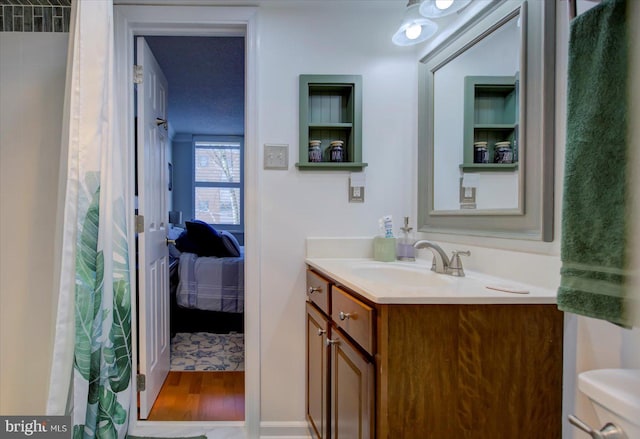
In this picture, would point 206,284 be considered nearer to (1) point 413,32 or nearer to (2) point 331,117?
(2) point 331,117

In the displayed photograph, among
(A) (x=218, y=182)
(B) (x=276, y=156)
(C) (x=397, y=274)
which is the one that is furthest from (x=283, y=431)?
(A) (x=218, y=182)

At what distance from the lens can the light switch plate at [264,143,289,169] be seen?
1.69 metres

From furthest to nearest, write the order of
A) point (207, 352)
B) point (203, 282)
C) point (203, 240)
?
point (203, 240) → point (203, 282) → point (207, 352)

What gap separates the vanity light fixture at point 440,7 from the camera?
1.29 m

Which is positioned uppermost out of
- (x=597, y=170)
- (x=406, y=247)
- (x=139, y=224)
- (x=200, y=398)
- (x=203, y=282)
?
(x=597, y=170)

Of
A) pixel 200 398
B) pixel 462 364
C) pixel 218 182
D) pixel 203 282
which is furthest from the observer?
pixel 218 182

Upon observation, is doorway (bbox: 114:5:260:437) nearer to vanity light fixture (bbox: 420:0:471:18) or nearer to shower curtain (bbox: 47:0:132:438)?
shower curtain (bbox: 47:0:132:438)

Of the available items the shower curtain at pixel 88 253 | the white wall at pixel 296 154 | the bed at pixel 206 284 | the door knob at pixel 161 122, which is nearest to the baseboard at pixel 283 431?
the white wall at pixel 296 154

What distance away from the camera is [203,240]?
9.82 ft

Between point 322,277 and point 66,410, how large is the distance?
3.22 ft

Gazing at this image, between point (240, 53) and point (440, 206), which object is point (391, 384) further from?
point (240, 53)

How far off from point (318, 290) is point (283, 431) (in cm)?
85

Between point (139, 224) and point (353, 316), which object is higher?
point (139, 224)

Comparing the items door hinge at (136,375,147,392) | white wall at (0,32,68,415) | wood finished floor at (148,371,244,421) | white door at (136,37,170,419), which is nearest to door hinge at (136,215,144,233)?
white door at (136,37,170,419)
